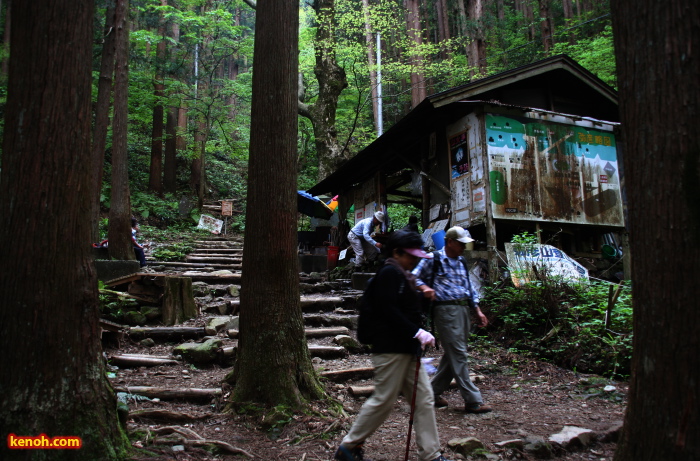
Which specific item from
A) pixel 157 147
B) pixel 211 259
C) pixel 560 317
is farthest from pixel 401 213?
pixel 560 317

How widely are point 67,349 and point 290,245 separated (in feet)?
7.63

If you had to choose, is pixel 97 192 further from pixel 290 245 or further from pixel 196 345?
pixel 290 245

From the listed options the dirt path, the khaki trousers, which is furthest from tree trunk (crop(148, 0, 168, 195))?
the khaki trousers

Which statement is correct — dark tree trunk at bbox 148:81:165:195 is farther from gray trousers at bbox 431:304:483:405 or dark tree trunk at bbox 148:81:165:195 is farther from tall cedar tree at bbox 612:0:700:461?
tall cedar tree at bbox 612:0:700:461

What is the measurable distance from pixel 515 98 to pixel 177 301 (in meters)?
9.02

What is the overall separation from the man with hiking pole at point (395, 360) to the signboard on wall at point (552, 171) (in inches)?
270

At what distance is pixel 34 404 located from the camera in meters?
2.73

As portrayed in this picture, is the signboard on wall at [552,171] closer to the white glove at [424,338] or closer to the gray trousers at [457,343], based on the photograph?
the gray trousers at [457,343]

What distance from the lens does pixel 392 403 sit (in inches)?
135

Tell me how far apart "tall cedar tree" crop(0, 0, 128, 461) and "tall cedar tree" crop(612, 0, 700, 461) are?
10.4ft

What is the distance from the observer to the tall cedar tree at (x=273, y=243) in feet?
15.0

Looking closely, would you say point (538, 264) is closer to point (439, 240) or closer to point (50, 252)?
point (439, 240)

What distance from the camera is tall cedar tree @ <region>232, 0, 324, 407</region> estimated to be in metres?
4.58

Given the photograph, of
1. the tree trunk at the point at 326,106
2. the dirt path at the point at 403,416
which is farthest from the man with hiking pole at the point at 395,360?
the tree trunk at the point at 326,106
